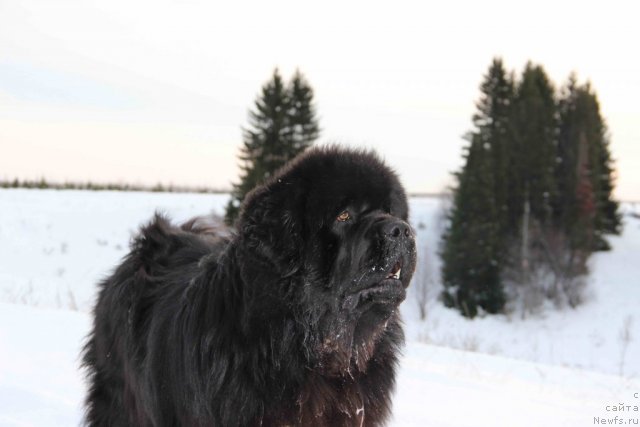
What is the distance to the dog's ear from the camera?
326 cm

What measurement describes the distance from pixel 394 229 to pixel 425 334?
28.4 feet

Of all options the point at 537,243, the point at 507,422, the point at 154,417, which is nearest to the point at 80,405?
the point at 154,417

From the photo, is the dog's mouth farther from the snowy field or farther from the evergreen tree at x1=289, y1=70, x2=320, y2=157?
the evergreen tree at x1=289, y1=70, x2=320, y2=157

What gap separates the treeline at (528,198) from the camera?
41.2 meters

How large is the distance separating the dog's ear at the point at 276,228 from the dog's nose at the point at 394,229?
1.39ft

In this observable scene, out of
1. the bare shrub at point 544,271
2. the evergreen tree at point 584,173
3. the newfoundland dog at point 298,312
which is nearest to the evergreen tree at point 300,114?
the bare shrub at point 544,271

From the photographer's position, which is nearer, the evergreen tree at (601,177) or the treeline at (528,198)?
the treeline at (528,198)

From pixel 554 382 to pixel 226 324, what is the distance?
4632mm

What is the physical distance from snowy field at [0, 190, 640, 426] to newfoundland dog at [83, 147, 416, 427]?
1.23 metres

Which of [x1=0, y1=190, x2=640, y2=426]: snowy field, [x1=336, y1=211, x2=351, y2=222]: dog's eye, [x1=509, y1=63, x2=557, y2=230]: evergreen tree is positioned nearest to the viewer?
[x1=336, y1=211, x2=351, y2=222]: dog's eye

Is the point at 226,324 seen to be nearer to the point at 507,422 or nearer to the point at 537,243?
the point at 507,422

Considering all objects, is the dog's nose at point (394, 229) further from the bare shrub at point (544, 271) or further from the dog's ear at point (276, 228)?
the bare shrub at point (544, 271)

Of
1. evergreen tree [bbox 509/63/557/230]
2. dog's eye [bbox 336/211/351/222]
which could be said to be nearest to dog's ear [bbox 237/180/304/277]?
dog's eye [bbox 336/211/351/222]

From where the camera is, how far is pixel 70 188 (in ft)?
138
